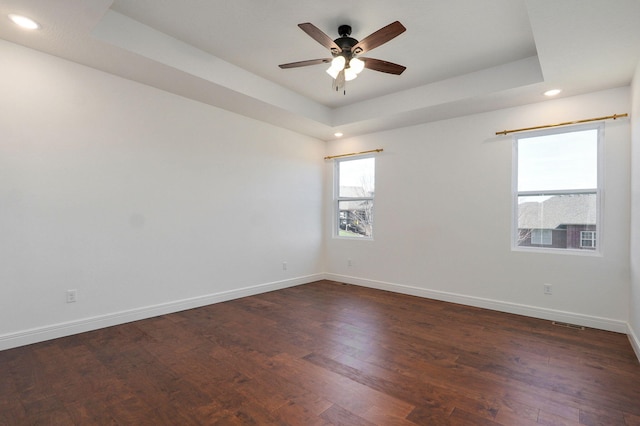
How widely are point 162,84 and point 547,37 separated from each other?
3.59 m

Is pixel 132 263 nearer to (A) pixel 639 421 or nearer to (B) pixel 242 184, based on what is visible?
(B) pixel 242 184

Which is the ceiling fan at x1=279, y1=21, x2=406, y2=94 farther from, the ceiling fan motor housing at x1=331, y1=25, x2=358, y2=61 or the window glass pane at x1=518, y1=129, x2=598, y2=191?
the window glass pane at x1=518, y1=129, x2=598, y2=191

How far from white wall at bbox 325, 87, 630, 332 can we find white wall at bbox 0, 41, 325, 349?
5.71 feet

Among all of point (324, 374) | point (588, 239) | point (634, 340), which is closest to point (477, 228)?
point (588, 239)

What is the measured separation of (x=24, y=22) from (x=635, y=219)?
528 cm

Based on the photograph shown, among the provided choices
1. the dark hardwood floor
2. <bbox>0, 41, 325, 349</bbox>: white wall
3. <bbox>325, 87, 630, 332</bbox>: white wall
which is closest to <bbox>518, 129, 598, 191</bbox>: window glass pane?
<bbox>325, 87, 630, 332</bbox>: white wall

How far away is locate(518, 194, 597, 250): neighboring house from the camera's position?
347cm

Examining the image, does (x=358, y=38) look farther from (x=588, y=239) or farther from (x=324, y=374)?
(x=588, y=239)

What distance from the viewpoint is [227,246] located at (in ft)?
14.1

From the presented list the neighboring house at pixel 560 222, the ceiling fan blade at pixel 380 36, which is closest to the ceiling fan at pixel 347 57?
the ceiling fan blade at pixel 380 36

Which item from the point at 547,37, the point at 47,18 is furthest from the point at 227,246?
the point at 547,37

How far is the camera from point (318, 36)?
243 cm

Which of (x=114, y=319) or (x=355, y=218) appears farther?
(x=355, y=218)

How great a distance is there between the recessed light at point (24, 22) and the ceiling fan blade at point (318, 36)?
2.03m
